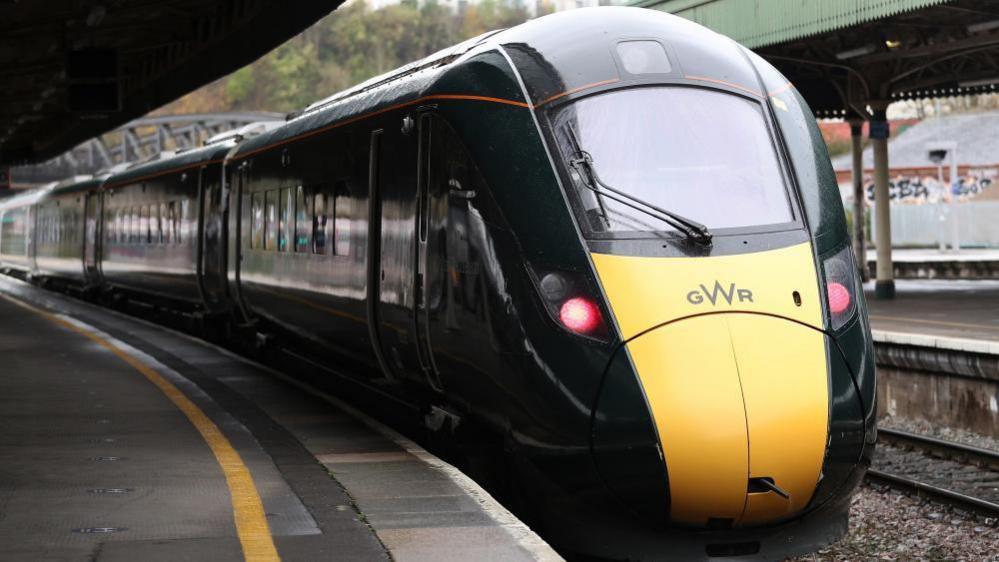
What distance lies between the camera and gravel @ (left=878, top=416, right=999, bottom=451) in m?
14.4

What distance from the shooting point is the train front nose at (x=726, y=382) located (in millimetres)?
6664

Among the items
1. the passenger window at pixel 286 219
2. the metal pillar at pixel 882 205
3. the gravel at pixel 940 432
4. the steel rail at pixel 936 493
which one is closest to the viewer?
the steel rail at pixel 936 493

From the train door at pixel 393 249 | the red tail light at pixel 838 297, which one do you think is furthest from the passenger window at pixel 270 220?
the red tail light at pixel 838 297

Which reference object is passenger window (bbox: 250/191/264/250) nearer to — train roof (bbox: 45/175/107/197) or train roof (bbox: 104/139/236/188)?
train roof (bbox: 104/139/236/188)

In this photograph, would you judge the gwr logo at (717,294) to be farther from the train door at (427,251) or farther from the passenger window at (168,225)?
the passenger window at (168,225)

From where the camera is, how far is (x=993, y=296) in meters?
25.4

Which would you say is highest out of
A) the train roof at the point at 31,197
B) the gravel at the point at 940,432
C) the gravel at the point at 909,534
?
→ the train roof at the point at 31,197

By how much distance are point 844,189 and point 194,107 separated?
87754 millimetres

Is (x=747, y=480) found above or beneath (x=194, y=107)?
beneath

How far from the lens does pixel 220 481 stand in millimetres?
8000

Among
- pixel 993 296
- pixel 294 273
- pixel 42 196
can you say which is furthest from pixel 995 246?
pixel 294 273

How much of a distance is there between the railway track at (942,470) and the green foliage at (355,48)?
369 feet

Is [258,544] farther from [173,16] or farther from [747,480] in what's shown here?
[173,16]

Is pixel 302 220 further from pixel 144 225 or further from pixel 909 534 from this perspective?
pixel 144 225
